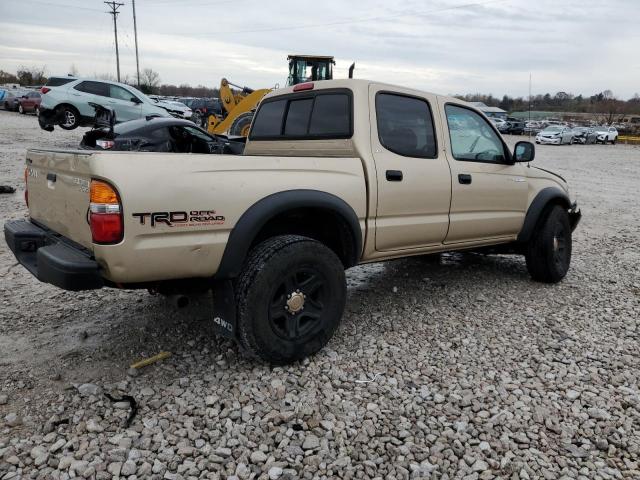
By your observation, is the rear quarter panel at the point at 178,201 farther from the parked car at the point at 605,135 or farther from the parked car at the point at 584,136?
the parked car at the point at 605,135

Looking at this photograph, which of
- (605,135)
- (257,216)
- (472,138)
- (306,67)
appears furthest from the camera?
(605,135)

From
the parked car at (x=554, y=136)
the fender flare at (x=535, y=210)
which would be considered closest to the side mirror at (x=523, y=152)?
the fender flare at (x=535, y=210)

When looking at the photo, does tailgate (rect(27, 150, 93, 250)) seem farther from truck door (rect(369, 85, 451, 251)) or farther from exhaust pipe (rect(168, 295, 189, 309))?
truck door (rect(369, 85, 451, 251))

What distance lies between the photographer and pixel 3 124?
23.2 metres

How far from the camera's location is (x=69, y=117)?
54.5 ft

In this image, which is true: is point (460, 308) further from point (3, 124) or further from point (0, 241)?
point (3, 124)

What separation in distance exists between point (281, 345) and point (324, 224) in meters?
0.95

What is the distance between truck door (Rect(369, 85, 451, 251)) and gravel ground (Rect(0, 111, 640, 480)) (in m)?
0.79

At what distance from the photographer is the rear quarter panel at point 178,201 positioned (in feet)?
9.14

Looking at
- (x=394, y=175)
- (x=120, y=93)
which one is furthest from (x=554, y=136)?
(x=394, y=175)

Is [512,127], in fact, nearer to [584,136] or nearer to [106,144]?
[584,136]

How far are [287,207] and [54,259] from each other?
1348 millimetres

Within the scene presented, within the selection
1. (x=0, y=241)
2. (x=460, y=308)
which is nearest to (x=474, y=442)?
(x=460, y=308)

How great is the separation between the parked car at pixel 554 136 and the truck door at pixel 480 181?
3351 centimetres
